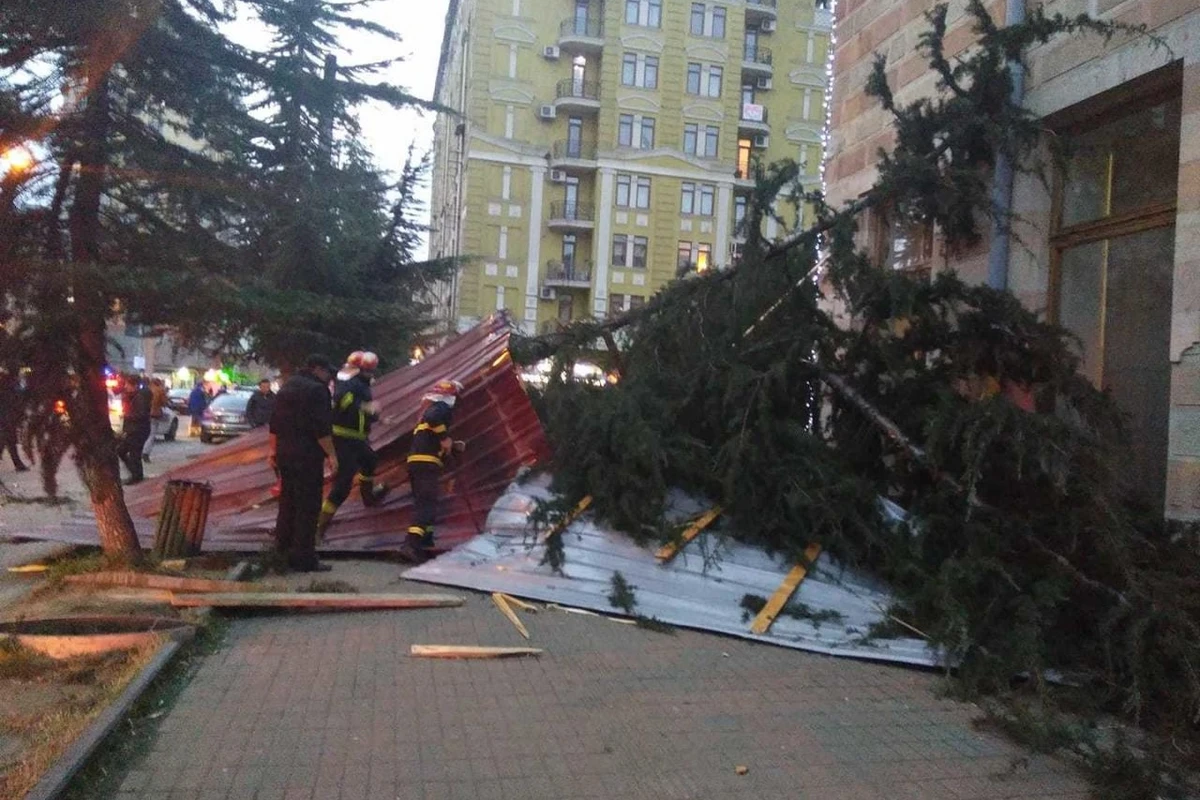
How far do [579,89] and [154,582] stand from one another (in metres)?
41.3

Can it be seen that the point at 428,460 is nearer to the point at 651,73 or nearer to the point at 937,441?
the point at 937,441

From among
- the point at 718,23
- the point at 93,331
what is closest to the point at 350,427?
the point at 93,331

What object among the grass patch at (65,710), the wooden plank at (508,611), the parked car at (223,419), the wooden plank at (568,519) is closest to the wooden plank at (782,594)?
the wooden plank at (508,611)

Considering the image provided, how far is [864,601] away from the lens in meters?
6.68

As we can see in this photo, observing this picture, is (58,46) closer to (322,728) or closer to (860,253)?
(322,728)

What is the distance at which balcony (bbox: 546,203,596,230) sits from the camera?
4503 centimetres

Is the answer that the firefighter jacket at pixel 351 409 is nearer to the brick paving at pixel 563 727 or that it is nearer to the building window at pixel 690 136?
the brick paving at pixel 563 727

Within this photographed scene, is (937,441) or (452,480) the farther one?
(452,480)

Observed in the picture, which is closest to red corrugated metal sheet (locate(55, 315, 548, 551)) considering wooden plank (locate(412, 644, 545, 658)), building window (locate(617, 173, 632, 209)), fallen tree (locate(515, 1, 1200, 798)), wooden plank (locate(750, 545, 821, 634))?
fallen tree (locate(515, 1, 1200, 798))

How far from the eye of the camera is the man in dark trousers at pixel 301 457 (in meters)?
7.92

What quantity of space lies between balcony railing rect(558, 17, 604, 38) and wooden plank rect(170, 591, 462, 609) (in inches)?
1624

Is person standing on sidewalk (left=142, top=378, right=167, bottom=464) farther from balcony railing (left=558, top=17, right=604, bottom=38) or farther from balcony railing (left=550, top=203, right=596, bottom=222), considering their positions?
balcony railing (left=558, top=17, right=604, bottom=38)

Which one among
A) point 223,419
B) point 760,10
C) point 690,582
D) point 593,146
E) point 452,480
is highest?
point 760,10

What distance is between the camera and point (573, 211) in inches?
1799
